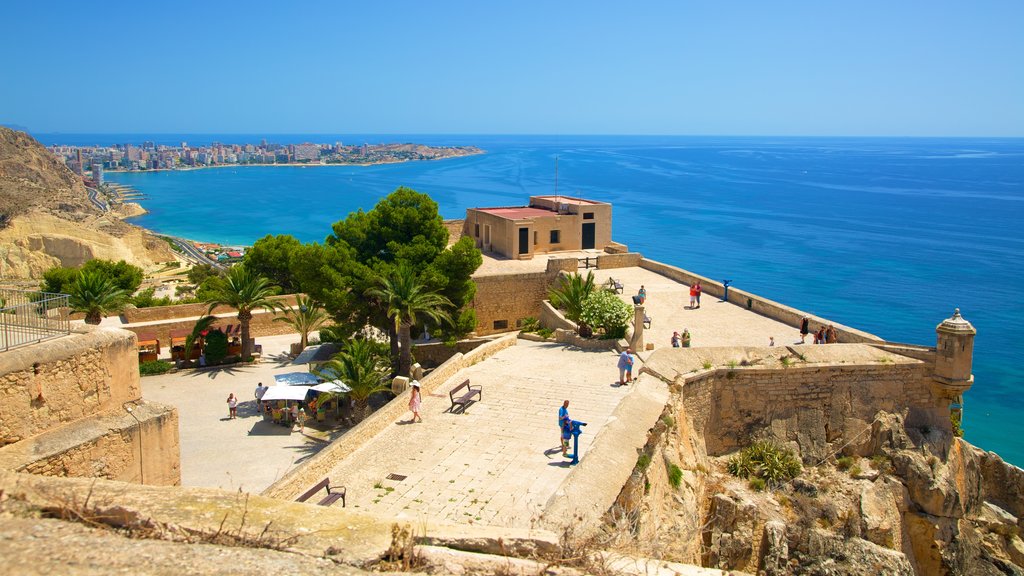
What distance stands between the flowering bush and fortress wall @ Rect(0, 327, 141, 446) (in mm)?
10948

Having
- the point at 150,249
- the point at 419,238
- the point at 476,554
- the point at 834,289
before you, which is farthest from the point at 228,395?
the point at 150,249

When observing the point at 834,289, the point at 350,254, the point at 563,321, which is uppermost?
the point at 350,254

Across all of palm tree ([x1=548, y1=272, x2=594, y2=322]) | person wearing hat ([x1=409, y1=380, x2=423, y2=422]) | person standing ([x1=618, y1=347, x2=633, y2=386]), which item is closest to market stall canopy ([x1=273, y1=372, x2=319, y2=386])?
palm tree ([x1=548, y1=272, x2=594, y2=322])

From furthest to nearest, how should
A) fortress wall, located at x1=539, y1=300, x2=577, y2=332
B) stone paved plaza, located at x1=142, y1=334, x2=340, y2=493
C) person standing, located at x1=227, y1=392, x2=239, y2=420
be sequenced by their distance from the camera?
1. fortress wall, located at x1=539, y1=300, x2=577, y2=332
2. person standing, located at x1=227, y1=392, x2=239, y2=420
3. stone paved plaza, located at x1=142, y1=334, x2=340, y2=493

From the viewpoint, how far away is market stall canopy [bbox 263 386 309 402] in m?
17.8

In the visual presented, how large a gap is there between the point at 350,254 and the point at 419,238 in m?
1.98

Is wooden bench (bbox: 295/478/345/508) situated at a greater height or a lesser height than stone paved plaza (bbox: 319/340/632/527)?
greater

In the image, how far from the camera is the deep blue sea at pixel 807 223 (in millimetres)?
45000

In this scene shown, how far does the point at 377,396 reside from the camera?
1988 centimetres

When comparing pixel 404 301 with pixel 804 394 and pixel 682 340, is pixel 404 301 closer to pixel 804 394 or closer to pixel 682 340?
pixel 682 340

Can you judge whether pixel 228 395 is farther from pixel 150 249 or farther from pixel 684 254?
pixel 684 254

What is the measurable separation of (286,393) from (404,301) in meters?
3.51

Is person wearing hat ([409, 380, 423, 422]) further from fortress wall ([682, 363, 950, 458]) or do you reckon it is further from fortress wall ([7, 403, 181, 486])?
fortress wall ([682, 363, 950, 458])

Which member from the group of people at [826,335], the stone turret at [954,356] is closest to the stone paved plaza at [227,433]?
the group of people at [826,335]
